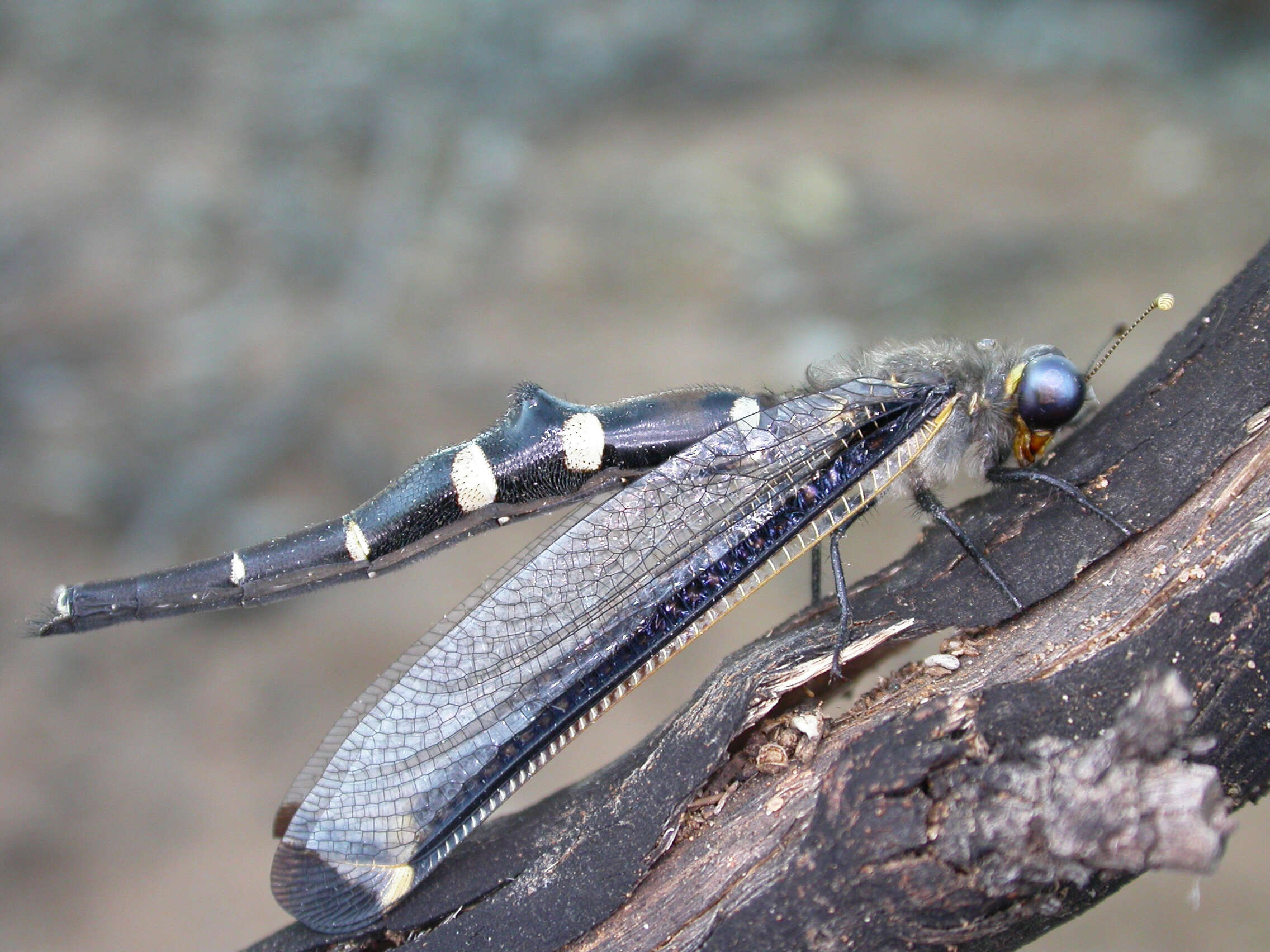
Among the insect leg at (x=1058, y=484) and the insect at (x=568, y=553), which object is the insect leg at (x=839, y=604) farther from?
the insect leg at (x=1058, y=484)

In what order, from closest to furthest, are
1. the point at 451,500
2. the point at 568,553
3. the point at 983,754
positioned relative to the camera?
the point at 983,754 → the point at 568,553 → the point at 451,500

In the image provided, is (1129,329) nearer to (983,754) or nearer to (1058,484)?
(1058,484)

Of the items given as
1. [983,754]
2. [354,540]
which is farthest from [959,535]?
[354,540]

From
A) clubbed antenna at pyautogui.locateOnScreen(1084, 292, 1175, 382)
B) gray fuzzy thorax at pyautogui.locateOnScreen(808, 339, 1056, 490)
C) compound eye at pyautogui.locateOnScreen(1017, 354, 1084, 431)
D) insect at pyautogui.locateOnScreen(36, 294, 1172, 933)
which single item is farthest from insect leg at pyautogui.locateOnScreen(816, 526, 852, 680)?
clubbed antenna at pyautogui.locateOnScreen(1084, 292, 1175, 382)

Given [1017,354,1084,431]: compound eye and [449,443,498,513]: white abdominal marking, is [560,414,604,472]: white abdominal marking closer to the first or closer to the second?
[449,443,498,513]: white abdominal marking

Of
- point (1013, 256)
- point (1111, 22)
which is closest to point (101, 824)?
point (1013, 256)

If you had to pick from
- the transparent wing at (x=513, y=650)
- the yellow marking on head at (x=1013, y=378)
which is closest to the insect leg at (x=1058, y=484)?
the yellow marking on head at (x=1013, y=378)
